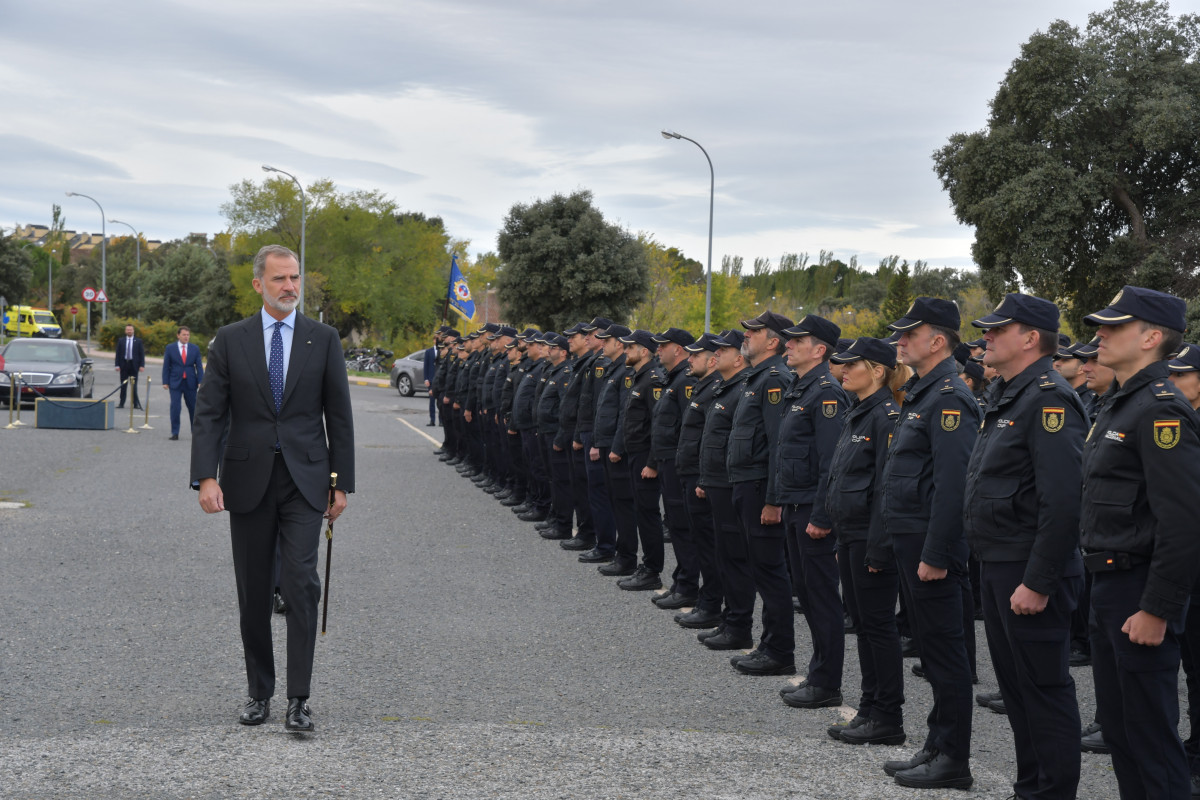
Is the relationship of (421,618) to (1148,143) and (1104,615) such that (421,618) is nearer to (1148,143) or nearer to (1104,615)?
(1104,615)

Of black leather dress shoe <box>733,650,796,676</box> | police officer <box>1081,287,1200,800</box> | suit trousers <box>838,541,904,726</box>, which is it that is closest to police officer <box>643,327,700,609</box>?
black leather dress shoe <box>733,650,796,676</box>

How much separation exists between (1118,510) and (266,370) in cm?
386

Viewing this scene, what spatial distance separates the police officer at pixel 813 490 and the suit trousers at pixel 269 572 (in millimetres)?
2652

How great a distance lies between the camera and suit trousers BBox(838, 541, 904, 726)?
5.48 metres

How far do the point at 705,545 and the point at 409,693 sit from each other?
117 inches

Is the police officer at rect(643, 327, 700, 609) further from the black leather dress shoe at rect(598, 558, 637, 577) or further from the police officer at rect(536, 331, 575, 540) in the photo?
the police officer at rect(536, 331, 575, 540)

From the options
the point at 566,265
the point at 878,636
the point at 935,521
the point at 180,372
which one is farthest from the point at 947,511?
the point at 566,265

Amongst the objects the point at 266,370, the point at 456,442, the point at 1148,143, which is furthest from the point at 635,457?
the point at 1148,143

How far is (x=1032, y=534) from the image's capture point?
171 inches

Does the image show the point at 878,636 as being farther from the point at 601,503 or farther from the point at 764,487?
the point at 601,503

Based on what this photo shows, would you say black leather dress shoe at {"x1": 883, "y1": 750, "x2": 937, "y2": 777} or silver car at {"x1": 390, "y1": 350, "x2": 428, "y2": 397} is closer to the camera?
black leather dress shoe at {"x1": 883, "y1": 750, "x2": 937, "y2": 777}

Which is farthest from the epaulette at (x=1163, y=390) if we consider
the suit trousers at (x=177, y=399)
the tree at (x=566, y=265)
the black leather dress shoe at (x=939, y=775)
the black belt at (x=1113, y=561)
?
the tree at (x=566, y=265)

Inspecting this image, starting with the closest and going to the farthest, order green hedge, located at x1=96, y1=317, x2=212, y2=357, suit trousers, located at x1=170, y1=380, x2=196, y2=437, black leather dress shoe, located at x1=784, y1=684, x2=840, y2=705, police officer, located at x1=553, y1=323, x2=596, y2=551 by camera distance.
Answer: black leather dress shoe, located at x1=784, y1=684, x2=840, y2=705 < police officer, located at x1=553, y1=323, x2=596, y2=551 < suit trousers, located at x1=170, y1=380, x2=196, y2=437 < green hedge, located at x1=96, y1=317, x2=212, y2=357

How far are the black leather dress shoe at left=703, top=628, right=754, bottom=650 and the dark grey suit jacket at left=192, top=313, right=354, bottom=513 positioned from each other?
2.96m
